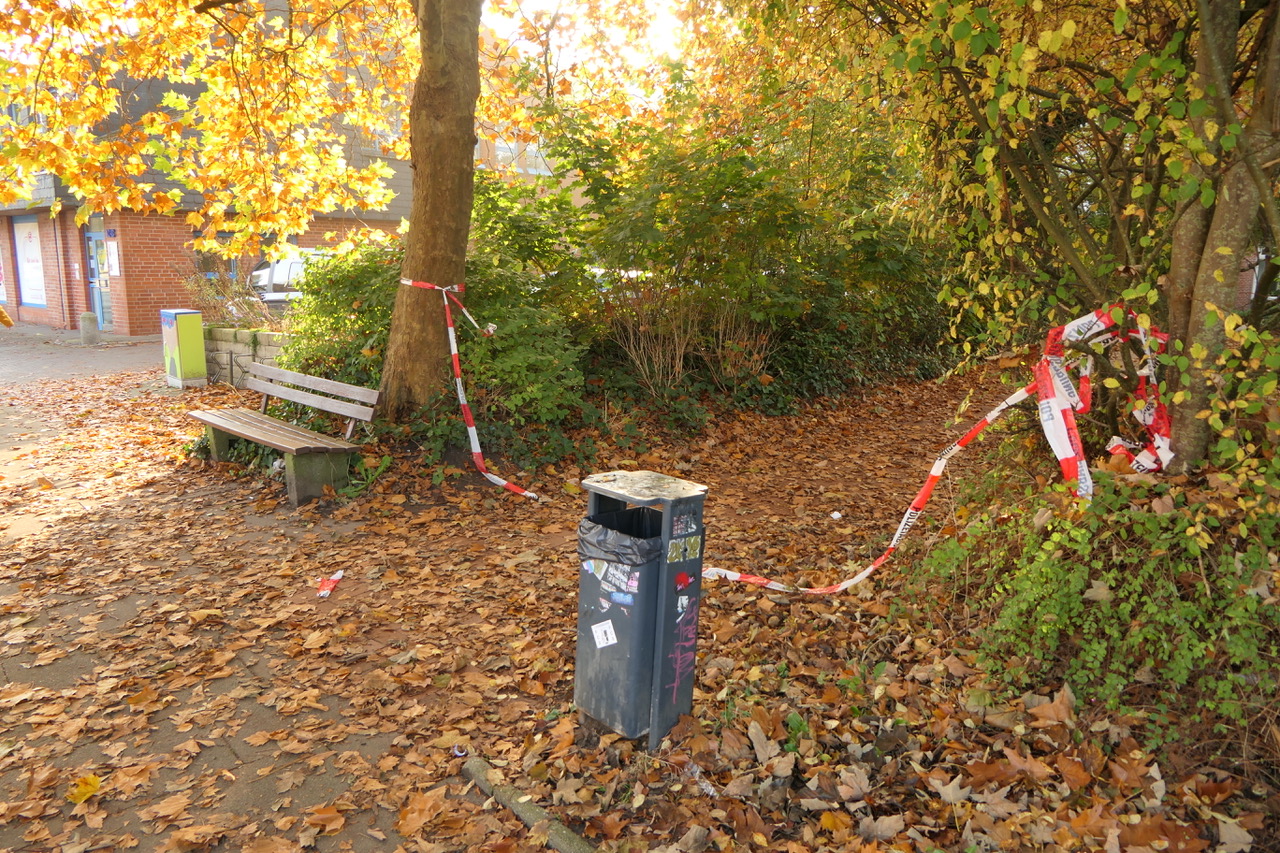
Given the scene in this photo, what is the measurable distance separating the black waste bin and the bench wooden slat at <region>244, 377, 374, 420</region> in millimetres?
4346

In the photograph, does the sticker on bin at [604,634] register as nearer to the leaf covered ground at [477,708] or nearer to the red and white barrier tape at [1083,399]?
the leaf covered ground at [477,708]

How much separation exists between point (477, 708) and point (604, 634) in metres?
0.86

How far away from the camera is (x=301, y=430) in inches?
293

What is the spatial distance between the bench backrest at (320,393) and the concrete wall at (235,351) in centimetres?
267

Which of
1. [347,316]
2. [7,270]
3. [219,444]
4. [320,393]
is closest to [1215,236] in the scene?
[347,316]

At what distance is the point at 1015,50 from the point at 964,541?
7.63ft

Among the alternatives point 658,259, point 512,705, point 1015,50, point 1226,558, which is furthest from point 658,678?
point 658,259

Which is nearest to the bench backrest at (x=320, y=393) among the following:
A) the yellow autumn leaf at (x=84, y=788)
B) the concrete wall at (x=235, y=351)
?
the concrete wall at (x=235, y=351)

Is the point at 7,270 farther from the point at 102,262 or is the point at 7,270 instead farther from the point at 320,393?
the point at 320,393

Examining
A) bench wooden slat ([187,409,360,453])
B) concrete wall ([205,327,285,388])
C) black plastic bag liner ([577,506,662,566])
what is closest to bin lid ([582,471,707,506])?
black plastic bag liner ([577,506,662,566])

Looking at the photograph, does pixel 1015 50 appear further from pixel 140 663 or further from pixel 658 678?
pixel 140 663

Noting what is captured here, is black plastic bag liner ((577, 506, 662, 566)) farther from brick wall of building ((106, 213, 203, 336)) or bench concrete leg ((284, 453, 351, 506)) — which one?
brick wall of building ((106, 213, 203, 336))

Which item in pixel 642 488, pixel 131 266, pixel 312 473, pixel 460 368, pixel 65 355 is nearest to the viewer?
pixel 642 488

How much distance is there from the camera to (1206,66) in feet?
11.5
